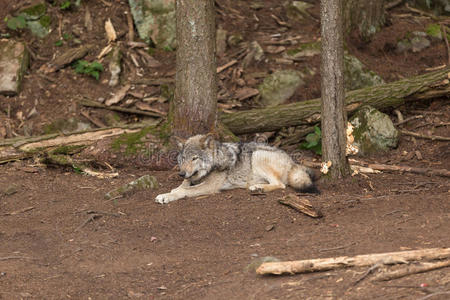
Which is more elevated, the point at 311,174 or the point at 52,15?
the point at 52,15

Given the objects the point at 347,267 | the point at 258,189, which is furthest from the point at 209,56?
the point at 347,267

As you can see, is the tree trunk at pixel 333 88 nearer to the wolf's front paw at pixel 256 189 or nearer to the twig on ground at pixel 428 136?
the wolf's front paw at pixel 256 189

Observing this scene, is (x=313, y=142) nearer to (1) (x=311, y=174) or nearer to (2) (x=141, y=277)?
(1) (x=311, y=174)

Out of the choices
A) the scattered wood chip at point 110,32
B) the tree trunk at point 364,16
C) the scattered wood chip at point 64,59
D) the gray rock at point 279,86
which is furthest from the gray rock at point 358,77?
the scattered wood chip at point 64,59

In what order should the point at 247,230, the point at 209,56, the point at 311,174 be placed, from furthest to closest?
1. the point at 209,56
2. the point at 311,174
3. the point at 247,230

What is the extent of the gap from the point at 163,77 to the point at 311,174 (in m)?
6.27

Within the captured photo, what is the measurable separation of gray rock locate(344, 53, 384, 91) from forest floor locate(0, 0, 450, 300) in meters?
1.92

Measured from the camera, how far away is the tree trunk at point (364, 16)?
13992 millimetres

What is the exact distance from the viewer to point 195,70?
9.54 meters

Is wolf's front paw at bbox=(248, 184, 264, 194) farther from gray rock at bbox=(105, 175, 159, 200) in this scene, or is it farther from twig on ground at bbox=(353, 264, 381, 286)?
twig on ground at bbox=(353, 264, 381, 286)

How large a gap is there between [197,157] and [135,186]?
1.18 meters

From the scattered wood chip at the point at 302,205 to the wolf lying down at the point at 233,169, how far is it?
3.16 feet

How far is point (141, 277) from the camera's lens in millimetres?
5770

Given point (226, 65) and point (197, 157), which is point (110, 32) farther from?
point (197, 157)
